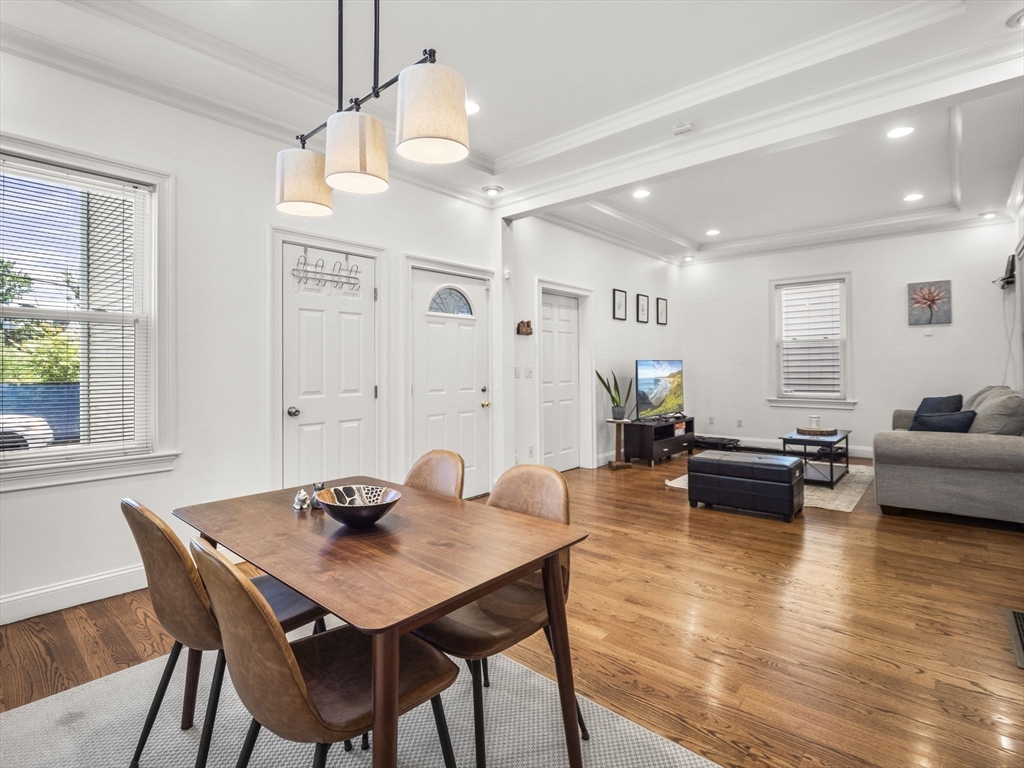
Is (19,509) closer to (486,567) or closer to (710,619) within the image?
(486,567)

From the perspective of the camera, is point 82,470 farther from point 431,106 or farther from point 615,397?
point 615,397

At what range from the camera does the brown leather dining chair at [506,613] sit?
4.75 ft

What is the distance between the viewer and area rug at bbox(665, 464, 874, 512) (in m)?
4.40

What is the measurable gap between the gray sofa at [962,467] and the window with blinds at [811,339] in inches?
103

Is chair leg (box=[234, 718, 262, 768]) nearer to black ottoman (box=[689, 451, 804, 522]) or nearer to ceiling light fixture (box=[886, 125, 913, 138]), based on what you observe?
black ottoman (box=[689, 451, 804, 522])

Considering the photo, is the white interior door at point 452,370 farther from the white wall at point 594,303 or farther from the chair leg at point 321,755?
the chair leg at point 321,755

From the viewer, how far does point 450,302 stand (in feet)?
14.6

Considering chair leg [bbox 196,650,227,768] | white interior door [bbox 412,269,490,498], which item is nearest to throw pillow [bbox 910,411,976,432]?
white interior door [bbox 412,269,490,498]

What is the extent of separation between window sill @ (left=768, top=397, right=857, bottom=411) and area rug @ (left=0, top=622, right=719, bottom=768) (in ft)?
19.9

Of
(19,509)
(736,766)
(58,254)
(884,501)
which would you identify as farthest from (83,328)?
(884,501)

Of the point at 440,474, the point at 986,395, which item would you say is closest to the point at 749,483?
the point at 986,395

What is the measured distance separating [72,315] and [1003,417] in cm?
575

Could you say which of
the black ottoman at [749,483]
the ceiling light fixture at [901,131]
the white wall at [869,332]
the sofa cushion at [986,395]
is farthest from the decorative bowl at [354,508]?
the white wall at [869,332]

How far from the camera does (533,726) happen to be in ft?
5.80
